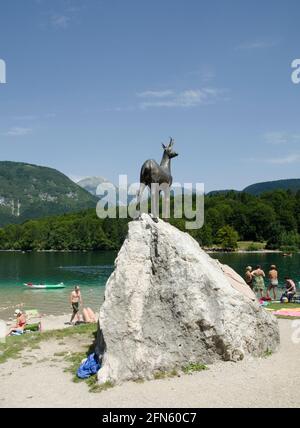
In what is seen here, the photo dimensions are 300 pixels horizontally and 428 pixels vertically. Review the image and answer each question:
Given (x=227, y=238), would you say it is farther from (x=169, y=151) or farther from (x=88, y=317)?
(x=169, y=151)

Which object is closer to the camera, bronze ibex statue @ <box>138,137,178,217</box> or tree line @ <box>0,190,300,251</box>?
bronze ibex statue @ <box>138,137,178,217</box>

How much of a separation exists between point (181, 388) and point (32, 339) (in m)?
10.5

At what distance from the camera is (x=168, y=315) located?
16078 mm

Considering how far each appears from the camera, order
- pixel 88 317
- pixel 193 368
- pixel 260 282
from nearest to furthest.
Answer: pixel 193 368 < pixel 88 317 < pixel 260 282

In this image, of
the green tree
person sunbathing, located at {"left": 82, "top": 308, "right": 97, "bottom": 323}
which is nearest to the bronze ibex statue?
person sunbathing, located at {"left": 82, "top": 308, "right": 97, "bottom": 323}

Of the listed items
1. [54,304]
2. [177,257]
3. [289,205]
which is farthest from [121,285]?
[289,205]

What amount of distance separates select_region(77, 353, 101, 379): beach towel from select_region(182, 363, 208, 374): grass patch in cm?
309

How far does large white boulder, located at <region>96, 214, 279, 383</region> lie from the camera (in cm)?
1530

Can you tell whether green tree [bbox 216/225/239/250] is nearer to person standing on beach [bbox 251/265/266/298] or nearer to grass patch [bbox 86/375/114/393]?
person standing on beach [bbox 251/265/266/298]

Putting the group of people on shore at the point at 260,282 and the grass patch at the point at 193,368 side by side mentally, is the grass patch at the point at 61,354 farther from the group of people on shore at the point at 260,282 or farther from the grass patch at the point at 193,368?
the group of people on shore at the point at 260,282

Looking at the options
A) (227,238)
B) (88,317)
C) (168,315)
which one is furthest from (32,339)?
(227,238)

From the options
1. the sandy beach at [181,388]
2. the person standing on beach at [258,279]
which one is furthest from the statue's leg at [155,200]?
the person standing on beach at [258,279]

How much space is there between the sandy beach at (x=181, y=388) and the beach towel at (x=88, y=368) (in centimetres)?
47

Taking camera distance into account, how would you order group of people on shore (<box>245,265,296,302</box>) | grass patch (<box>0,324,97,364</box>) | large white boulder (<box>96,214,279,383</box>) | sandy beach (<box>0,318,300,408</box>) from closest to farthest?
sandy beach (<box>0,318,300,408</box>) → large white boulder (<box>96,214,279,383</box>) → grass patch (<box>0,324,97,364</box>) → group of people on shore (<box>245,265,296,302</box>)
